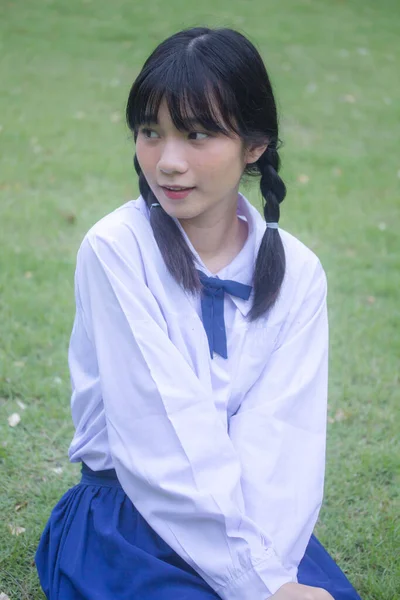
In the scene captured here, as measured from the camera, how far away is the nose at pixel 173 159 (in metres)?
2.01

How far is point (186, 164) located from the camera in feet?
6.64

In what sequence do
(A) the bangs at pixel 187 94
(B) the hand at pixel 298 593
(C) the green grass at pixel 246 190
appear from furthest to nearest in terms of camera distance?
(C) the green grass at pixel 246 190, (A) the bangs at pixel 187 94, (B) the hand at pixel 298 593

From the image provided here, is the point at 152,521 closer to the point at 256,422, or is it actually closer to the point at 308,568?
the point at 256,422

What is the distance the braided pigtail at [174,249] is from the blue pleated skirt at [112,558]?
0.54 m

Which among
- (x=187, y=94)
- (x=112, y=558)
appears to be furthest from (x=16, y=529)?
(x=187, y=94)

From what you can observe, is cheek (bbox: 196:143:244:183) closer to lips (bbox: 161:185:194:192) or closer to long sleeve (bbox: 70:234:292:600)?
lips (bbox: 161:185:194:192)

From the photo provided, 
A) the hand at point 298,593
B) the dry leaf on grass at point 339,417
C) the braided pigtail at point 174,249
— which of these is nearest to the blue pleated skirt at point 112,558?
the hand at point 298,593

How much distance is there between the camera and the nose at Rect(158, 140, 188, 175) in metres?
2.01

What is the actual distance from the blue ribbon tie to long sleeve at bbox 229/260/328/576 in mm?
142

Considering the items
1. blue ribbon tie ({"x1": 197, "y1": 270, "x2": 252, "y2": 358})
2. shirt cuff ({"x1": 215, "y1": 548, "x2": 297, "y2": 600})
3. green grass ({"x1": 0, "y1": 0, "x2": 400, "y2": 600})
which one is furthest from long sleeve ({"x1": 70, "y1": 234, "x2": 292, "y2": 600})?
green grass ({"x1": 0, "y1": 0, "x2": 400, "y2": 600})

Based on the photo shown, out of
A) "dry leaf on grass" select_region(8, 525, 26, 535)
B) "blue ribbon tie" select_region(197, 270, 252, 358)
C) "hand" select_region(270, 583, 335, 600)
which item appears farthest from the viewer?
"dry leaf on grass" select_region(8, 525, 26, 535)

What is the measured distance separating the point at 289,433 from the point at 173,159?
714 millimetres

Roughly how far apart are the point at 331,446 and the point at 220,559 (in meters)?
1.54

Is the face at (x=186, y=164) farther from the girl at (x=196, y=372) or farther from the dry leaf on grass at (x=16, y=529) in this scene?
the dry leaf on grass at (x=16, y=529)
